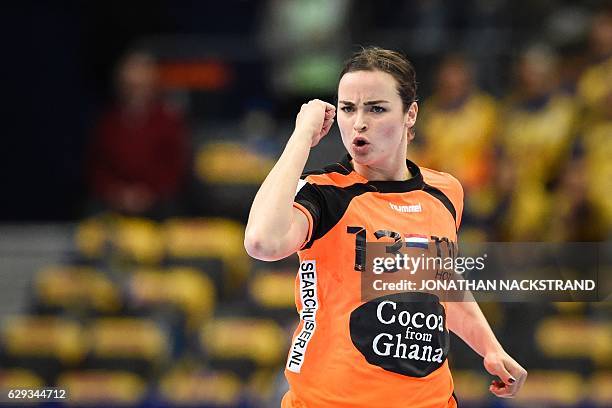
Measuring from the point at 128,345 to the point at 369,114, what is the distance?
17.9 ft

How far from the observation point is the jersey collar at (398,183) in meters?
4.04

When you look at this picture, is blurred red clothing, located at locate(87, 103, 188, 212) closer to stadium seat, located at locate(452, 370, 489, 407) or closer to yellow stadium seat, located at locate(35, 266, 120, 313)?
yellow stadium seat, located at locate(35, 266, 120, 313)

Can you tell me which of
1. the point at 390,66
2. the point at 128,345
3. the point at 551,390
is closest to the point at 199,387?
the point at 128,345

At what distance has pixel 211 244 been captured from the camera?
31.6 ft

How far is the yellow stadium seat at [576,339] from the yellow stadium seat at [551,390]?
0.51 feet

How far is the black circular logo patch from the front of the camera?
385cm

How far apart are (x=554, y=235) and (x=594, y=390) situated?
1.25 metres

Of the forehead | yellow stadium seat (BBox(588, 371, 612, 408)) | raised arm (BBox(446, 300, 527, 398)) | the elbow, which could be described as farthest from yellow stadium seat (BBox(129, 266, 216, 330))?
the elbow

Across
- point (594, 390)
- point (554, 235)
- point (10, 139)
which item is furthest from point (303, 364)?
point (10, 139)

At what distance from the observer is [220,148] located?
35.6ft

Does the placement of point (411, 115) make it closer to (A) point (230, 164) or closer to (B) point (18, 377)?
(B) point (18, 377)

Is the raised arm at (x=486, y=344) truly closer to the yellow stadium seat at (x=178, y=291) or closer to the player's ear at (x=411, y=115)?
the player's ear at (x=411, y=115)

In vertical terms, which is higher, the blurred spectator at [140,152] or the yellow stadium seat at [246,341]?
the blurred spectator at [140,152]

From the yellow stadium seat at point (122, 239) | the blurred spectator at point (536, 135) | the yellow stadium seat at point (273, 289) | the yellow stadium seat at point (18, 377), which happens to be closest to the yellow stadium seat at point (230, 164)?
the yellow stadium seat at point (122, 239)
